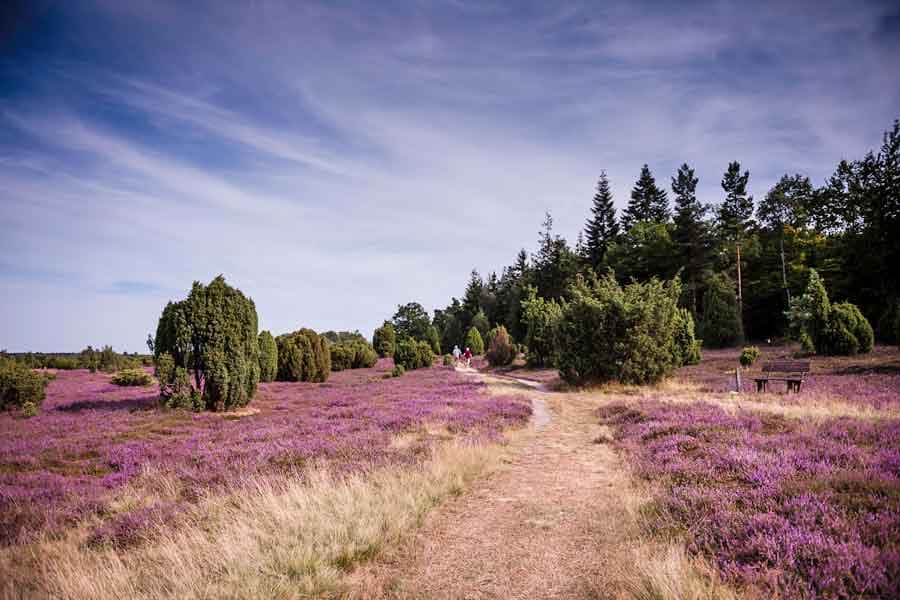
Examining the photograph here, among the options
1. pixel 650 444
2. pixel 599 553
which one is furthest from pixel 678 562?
pixel 650 444

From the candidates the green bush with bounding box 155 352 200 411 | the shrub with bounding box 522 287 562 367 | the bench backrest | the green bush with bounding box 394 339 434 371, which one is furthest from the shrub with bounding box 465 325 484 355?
the green bush with bounding box 155 352 200 411

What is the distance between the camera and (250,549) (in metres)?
4.33

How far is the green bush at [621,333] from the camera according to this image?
1789 centimetres

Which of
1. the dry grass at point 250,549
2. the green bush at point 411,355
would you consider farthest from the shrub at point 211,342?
the green bush at point 411,355

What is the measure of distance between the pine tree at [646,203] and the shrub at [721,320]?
26.8 meters

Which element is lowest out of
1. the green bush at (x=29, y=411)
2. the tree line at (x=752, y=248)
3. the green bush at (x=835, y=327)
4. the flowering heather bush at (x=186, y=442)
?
the flowering heather bush at (x=186, y=442)

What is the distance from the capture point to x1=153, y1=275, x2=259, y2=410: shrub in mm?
14742

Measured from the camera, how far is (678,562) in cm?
363

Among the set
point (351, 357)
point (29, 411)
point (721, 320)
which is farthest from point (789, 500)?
point (721, 320)

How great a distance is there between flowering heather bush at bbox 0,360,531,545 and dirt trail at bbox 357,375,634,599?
2.31 m

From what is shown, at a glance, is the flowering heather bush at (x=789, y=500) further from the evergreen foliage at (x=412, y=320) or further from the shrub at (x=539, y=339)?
the evergreen foliage at (x=412, y=320)

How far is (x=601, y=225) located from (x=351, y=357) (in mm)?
44465

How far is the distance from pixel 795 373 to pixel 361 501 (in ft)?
61.3

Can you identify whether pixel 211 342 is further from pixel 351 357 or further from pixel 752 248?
pixel 752 248
